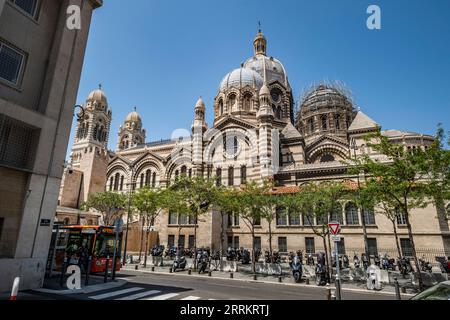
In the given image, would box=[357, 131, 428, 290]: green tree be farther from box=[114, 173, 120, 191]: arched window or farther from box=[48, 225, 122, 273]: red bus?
box=[114, 173, 120, 191]: arched window

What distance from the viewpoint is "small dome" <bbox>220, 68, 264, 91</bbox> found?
153 feet

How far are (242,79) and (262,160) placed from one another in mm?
19744

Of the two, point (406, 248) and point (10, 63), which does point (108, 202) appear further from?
point (406, 248)

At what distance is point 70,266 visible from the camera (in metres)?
12.2

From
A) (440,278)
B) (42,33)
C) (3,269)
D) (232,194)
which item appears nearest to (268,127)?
(232,194)

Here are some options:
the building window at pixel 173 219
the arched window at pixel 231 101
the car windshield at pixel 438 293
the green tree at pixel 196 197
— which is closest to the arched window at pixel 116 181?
the building window at pixel 173 219

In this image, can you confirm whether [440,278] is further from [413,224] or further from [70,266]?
[70,266]

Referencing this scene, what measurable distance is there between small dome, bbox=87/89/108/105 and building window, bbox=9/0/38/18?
56.2 metres

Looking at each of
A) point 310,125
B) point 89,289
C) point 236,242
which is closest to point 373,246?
point 236,242

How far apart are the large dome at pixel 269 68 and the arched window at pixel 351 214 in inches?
1218

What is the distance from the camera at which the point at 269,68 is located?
172ft

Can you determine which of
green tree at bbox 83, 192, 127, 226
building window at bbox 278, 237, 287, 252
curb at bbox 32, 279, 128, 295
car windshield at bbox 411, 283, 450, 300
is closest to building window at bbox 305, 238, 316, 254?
building window at bbox 278, 237, 287, 252

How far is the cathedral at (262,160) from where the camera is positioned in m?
25.5
